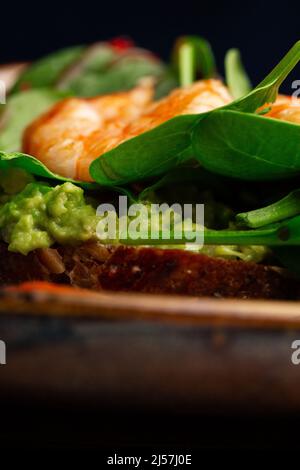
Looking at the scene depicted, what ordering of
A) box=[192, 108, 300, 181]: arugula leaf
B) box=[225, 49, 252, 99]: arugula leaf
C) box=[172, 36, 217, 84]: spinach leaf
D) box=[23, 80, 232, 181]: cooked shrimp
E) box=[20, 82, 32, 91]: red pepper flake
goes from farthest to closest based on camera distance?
box=[20, 82, 32, 91]: red pepper flake < box=[172, 36, 217, 84]: spinach leaf < box=[225, 49, 252, 99]: arugula leaf < box=[23, 80, 232, 181]: cooked shrimp < box=[192, 108, 300, 181]: arugula leaf

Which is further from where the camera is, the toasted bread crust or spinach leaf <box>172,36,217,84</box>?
spinach leaf <box>172,36,217,84</box>

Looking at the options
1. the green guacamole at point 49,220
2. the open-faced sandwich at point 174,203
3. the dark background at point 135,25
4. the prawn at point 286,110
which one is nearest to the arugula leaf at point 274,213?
the open-faced sandwich at point 174,203

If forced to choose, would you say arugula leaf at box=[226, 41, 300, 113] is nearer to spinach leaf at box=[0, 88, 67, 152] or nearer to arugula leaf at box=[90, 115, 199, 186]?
arugula leaf at box=[90, 115, 199, 186]

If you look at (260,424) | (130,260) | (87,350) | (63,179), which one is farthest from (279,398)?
(63,179)

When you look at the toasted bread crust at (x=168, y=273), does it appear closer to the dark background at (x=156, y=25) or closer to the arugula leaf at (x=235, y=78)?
the arugula leaf at (x=235, y=78)

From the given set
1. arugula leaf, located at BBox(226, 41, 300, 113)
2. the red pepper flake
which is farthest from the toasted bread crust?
the red pepper flake

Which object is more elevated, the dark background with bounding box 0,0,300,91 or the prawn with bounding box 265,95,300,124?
the dark background with bounding box 0,0,300,91
